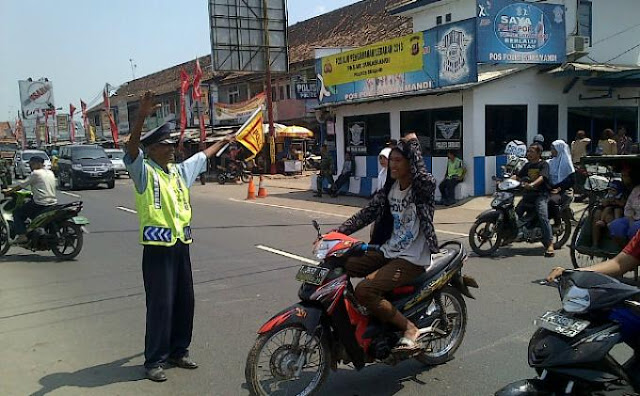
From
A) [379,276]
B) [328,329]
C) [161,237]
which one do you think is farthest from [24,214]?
[379,276]

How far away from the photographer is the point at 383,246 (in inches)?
157

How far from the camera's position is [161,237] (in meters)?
4.07

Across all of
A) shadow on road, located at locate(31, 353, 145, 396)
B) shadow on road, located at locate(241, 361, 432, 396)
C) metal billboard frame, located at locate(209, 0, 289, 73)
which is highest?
metal billboard frame, located at locate(209, 0, 289, 73)

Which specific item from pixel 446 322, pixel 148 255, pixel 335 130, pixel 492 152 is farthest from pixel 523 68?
pixel 148 255

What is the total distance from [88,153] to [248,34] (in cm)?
918

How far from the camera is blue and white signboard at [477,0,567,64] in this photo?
13578 mm

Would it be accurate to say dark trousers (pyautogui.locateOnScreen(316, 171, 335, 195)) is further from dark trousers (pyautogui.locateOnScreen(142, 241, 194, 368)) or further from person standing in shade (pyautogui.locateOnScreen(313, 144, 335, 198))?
dark trousers (pyautogui.locateOnScreen(142, 241, 194, 368))

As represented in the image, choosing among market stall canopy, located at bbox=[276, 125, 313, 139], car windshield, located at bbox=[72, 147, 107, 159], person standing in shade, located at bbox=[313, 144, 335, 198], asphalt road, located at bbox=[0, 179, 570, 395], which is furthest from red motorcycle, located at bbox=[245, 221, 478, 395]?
market stall canopy, located at bbox=[276, 125, 313, 139]

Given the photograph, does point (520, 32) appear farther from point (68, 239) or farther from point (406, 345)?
point (406, 345)

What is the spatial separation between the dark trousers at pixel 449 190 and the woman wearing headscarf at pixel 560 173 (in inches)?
217

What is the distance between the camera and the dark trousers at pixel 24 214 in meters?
8.85

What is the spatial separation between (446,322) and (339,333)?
107 centimetres

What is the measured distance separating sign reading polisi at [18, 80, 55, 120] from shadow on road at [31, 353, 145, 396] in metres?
63.4

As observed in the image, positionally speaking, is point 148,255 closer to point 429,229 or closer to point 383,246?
point 383,246
